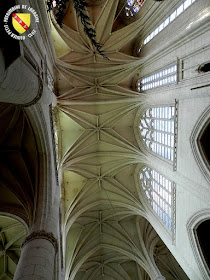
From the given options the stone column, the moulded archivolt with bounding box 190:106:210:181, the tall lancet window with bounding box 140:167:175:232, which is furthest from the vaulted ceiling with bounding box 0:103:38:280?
the moulded archivolt with bounding box 190:106:210:181

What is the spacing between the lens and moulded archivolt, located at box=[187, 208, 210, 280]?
29.0ft

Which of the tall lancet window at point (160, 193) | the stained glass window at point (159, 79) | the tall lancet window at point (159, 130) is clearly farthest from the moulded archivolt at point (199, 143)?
the tall lancet window at point (160, 193)

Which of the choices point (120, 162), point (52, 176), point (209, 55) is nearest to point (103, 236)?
point (120, 162)

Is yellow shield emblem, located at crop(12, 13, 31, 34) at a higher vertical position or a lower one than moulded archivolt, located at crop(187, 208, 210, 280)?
higher

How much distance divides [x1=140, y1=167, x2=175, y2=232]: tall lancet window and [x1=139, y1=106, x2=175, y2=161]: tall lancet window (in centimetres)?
172

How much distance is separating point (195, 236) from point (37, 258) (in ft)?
22.6

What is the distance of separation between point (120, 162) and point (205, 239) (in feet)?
28.1

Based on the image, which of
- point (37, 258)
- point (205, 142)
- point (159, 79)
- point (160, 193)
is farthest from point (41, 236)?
point (159, 79)

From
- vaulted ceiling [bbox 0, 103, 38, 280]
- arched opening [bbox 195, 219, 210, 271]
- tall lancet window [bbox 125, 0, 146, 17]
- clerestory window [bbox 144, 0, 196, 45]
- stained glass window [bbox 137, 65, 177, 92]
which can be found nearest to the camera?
arched opening [bbox 195, 219, 210, 271]

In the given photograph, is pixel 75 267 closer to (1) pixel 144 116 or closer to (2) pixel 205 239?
(2) pixel 205 239

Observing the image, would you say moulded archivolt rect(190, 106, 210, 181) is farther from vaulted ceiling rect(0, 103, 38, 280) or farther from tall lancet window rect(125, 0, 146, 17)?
tall lancet window rect(125, 0, 146, 17)

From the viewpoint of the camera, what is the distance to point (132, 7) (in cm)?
1609
